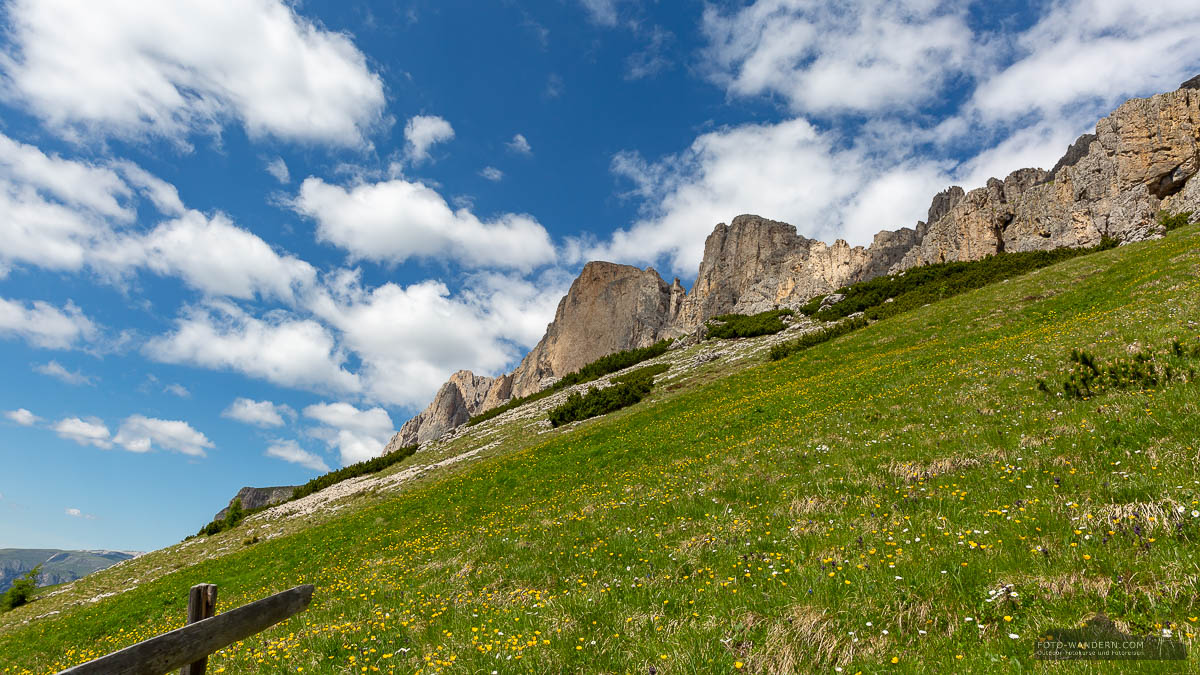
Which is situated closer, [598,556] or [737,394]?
[598,556]

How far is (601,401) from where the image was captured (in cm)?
4159

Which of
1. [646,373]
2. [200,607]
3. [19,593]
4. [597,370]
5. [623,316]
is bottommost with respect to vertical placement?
[200,607]

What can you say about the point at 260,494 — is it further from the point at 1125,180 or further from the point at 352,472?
the point at 1125,180

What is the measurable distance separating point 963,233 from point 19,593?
13441cm

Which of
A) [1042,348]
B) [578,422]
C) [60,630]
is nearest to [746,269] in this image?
[578,422]

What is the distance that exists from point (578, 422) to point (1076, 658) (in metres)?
36.1

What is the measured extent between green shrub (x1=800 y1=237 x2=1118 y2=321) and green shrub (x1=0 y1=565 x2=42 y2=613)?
6098 centimetres

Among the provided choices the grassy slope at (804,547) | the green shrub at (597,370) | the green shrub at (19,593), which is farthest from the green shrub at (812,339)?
the green shrub at (19,593)

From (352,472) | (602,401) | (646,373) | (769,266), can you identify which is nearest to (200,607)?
(602,401)

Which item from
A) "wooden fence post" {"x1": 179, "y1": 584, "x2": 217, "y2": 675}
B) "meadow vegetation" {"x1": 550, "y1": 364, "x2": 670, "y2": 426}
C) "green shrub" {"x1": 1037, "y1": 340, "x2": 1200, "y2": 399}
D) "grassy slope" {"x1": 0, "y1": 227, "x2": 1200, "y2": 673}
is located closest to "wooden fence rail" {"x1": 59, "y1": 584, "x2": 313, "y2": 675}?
"wooden fence post" {"x1": 179, "y1": 584, "x2": 217, "y2": 675}

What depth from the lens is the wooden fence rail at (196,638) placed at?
155 inches

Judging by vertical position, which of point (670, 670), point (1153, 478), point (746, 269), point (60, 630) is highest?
point (746, 269)

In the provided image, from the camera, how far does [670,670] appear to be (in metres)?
5.94

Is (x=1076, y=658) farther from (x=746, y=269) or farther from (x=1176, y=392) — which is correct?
(x=746, y=269)
